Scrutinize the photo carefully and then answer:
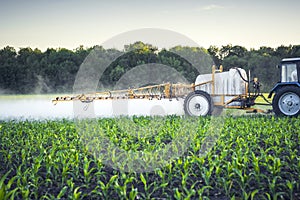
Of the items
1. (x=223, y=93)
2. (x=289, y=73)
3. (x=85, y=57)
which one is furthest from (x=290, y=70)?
Result: (x=85, y=57)

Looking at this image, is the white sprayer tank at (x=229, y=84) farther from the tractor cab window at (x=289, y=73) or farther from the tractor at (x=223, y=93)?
the tractor cab window at (x=289, y=73)

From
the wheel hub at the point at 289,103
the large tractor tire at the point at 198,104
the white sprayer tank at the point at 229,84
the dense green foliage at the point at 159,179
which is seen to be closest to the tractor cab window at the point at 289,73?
the wheel hub at the point at 289,103

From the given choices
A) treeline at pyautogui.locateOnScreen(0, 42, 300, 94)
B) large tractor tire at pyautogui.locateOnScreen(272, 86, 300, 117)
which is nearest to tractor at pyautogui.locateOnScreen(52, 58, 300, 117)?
large tractor tire at pyautogui.locateOnScreen(272, 86, 300, 117)

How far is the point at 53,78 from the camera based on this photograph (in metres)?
17.2

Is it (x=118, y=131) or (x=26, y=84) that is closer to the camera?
(x=118, y=131)

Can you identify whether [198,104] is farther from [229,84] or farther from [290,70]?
[290,70]

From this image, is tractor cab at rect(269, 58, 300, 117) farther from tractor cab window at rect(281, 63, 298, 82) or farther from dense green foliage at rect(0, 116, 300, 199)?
dense green foliage at rect(0, 116, 300, 199)

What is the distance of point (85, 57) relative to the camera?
62.0 ft

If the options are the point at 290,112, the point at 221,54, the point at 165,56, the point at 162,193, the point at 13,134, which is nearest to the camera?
the point at 162,193

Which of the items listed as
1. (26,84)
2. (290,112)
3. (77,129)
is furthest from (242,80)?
(26,84)

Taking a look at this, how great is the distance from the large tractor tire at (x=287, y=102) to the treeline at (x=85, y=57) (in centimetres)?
442

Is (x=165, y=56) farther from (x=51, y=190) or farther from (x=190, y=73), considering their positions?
(x=51, y=190)

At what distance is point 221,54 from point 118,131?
12.0 meters

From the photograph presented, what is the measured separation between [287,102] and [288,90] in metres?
0.42
